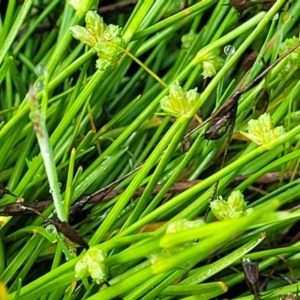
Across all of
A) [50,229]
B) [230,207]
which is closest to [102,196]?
[50,229]

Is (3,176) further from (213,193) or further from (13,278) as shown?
(213,193)

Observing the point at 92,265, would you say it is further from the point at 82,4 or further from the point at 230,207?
the point at 82,4

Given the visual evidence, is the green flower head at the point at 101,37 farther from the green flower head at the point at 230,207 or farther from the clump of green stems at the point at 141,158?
the green flower head at the point at 230,207

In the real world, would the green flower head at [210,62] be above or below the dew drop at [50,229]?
above

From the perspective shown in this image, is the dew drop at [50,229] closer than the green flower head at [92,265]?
No

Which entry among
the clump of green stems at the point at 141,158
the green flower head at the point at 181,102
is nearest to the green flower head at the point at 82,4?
the clump of green stems at the point at 141,158

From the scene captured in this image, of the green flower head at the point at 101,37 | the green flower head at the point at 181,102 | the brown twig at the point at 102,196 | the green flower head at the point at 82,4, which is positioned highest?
the green flower head at the point at 82,4

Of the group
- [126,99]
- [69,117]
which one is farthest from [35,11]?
[69,117]

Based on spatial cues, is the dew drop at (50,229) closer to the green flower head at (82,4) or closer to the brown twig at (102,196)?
the brown twig at (102,196)
